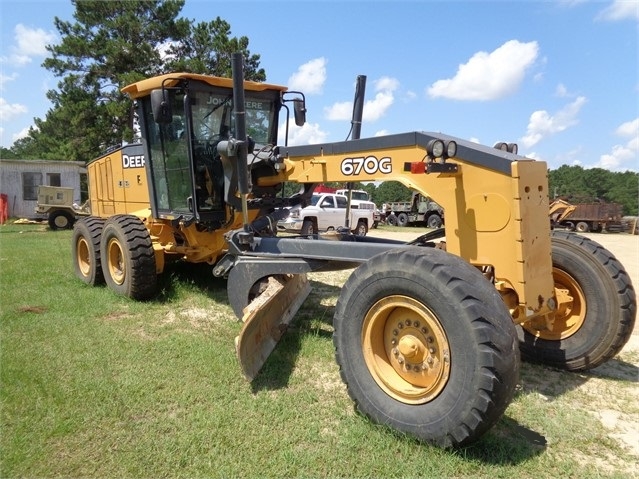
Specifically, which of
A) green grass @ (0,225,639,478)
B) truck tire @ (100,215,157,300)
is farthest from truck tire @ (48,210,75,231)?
green grass @ (0,225,639,478)

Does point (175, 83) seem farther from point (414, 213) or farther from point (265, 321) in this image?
point (414, 213)

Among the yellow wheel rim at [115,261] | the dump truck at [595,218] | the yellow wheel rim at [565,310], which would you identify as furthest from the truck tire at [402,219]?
the yellow wheel rim at [565,310]

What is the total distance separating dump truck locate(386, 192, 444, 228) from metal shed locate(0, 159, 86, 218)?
17.9 meters

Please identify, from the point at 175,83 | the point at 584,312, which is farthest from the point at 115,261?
the point at 584,312

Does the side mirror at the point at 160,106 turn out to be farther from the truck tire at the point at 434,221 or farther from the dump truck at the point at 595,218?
the dump truck at the point at 595,218

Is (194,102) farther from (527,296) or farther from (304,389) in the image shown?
(527,296)

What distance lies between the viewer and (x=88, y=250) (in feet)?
23.9

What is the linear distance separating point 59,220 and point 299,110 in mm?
17712

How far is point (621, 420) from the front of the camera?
3.29 m

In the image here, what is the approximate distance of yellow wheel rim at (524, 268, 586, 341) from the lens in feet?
13.2

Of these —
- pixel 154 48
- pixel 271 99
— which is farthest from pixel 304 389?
pixel 154 48

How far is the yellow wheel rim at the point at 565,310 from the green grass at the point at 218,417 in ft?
1.13

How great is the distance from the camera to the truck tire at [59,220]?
65.5 feet

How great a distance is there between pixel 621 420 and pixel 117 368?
13.1ft
